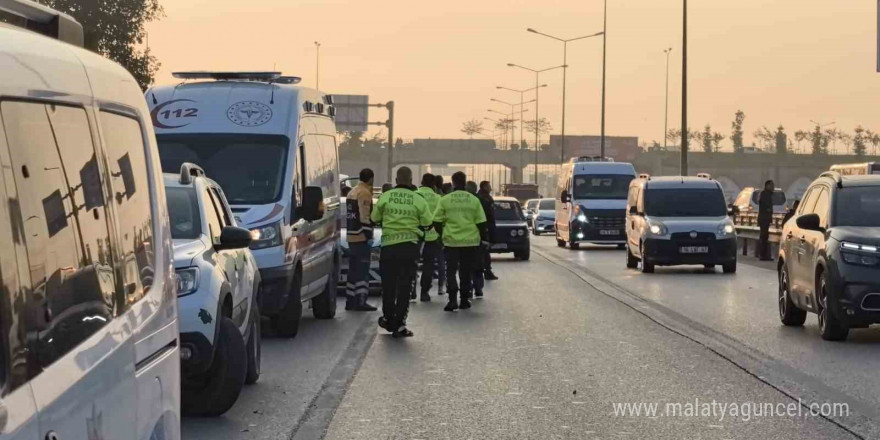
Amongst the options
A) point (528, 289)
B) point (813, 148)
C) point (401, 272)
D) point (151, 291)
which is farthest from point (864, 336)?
point (813, 148)

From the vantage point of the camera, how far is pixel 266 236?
14.6 metres

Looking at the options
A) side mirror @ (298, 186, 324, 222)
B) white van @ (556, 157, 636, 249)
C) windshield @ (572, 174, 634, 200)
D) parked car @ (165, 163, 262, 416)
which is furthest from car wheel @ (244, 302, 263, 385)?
windshield @ (572, 174, 634, 200)

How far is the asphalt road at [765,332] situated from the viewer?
11.1 metres

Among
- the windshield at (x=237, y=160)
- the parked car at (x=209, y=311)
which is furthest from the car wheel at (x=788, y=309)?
the parked car at (x=209, y=311)

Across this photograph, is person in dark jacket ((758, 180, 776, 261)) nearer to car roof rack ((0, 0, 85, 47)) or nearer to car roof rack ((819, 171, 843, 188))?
car roof rack ((819, 171, 843, 188))

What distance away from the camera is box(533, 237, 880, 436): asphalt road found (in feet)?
36.6

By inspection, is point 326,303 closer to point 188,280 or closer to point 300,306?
point 300,306

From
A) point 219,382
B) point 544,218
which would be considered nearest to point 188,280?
point 219,382

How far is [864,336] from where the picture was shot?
606 inches

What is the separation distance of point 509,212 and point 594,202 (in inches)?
280

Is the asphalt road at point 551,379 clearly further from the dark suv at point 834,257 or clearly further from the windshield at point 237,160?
the windshield at point 237,160

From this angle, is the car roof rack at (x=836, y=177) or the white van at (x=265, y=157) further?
the car roof rack at (x=836, y=177)

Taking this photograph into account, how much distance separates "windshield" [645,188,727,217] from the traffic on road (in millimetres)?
5744

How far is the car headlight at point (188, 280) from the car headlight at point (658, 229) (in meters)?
20.3
